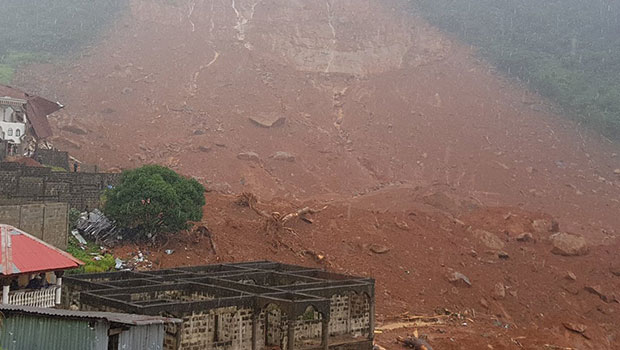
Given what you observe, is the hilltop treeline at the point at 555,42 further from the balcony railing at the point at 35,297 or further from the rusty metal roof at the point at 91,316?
the rusty metal roof at the point at 91,316

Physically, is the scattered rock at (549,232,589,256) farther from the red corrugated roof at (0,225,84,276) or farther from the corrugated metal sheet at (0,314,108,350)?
the corrugated metal sheet at (0,314,108,350)

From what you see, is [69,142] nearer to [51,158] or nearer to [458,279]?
[51,158]

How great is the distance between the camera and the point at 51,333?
9281 millimetres

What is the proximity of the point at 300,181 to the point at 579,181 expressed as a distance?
18.6 meters

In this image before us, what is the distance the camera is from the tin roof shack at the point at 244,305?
1380 cm

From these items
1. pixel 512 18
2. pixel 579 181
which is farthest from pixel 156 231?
pixel 512 18

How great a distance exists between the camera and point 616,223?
3631 centimetres

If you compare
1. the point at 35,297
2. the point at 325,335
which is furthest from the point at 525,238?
the point at 35,297

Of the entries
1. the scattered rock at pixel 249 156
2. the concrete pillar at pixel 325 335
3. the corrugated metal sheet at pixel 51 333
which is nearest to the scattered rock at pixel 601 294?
the concrete pillar at pixel 325 335

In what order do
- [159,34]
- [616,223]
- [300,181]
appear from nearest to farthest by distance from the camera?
1. [616,223]
2. [300,181]
3. [159,34]

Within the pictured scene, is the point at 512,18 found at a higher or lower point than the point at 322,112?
higher

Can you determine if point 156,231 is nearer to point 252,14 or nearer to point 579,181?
point 579,181

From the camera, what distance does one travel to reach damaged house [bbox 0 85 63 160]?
1258 inches

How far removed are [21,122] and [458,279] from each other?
925 inches
